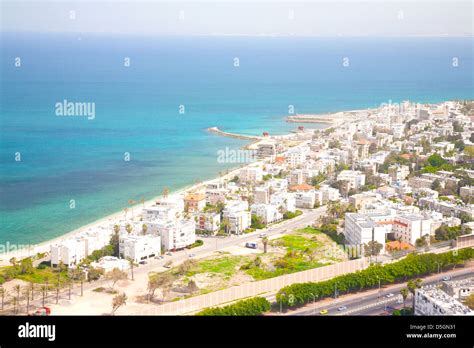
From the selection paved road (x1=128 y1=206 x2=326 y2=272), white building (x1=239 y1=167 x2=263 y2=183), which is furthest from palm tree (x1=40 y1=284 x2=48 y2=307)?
white building (x1=239 y1=167 x2=263 y2=183)

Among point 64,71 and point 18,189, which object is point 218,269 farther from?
point 64,71

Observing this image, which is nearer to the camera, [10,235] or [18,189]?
[10,235]

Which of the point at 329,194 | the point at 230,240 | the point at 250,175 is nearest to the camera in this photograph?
the point at 230,240

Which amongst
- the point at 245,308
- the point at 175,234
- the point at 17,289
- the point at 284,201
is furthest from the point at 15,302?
the point at 284,201

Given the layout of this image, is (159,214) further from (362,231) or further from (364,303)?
(364,303)

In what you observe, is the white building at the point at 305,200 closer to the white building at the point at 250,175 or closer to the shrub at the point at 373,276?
the white building at the point at 250,175

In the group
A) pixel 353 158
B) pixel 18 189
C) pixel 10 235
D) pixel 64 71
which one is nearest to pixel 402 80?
pixel 64 71
